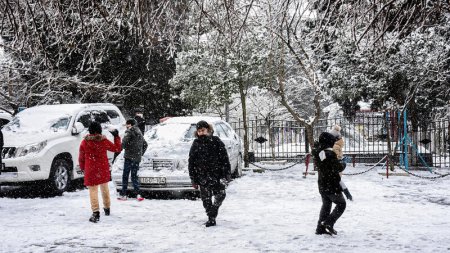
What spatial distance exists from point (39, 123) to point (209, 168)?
5.74 metres

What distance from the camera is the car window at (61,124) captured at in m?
10.7

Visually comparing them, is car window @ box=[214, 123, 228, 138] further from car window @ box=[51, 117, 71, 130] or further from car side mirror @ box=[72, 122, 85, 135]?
car window @ box=[51, 117, 71, 130]

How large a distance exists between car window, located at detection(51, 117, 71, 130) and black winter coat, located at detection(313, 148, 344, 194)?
7.04 meters

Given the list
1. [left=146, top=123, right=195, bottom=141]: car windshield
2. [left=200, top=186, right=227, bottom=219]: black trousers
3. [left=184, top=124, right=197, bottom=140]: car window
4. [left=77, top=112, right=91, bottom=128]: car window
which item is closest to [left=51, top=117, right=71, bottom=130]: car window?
[left=77, top=112, right=91, bottom=128]: car window

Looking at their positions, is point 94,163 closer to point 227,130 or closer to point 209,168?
point 209,168

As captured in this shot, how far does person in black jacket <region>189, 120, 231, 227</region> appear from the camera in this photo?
6930mm

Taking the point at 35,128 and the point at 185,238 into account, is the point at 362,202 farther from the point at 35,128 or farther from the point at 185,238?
the point at 35,128

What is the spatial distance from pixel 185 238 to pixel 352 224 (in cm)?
271

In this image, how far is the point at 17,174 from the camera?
955cm

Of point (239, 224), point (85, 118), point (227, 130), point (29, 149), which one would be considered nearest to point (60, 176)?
point (29, 149)

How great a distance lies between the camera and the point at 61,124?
1091 centimetres

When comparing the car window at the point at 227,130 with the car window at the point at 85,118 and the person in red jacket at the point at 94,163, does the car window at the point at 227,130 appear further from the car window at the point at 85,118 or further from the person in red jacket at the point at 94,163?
the person in red jacket at the point at 94,163

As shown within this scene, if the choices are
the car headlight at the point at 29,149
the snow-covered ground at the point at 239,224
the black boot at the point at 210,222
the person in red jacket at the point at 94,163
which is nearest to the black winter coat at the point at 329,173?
the snow-covered ground at the point at 239,224

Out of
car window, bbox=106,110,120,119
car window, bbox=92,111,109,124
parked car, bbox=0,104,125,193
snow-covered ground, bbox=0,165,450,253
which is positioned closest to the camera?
snow-covered ground, bbox=0,165,450,253
